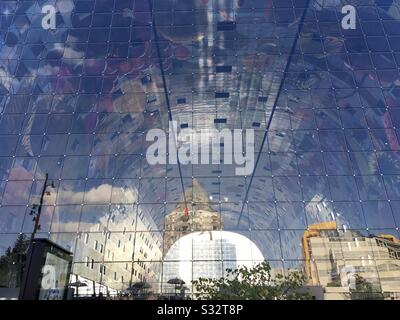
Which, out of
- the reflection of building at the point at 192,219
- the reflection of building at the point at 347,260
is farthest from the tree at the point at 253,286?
the reflection of building at the point at 192,219

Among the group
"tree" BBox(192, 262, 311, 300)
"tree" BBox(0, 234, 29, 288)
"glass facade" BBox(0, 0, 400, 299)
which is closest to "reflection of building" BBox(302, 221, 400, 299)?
"glass facade" BBox(0, 0, 400, 299)

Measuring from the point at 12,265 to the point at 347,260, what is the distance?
12753 millimetres

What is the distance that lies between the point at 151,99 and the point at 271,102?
5726 mm

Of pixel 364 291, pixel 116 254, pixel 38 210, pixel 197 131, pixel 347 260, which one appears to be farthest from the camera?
pixel 197 131

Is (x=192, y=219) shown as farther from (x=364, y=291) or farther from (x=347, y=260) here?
(x=364, y=291)

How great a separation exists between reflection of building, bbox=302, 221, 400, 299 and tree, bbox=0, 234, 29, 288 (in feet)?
35.4

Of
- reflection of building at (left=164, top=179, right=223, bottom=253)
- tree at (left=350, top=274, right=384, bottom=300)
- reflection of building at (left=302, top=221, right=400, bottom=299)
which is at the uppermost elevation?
reflection of building at (left=164, top=179, right=223, bottom=253)

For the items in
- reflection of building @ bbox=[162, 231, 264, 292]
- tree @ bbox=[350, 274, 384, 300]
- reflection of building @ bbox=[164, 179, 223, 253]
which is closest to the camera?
tree @ bbox=[350, 274, 384, 300]

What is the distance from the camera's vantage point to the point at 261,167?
1579cm

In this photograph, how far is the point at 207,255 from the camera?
1396 cm

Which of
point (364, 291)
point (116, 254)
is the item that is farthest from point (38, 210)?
point (364, 291)

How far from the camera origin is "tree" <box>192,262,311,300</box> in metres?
12.5

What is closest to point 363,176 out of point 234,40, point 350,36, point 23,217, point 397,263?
point 397,263

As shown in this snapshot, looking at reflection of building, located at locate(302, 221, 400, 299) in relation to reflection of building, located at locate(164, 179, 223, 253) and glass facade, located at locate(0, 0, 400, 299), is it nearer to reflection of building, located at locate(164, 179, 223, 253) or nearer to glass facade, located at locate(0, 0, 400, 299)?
glass facade, located at locate(0, 0, 400, 299)
